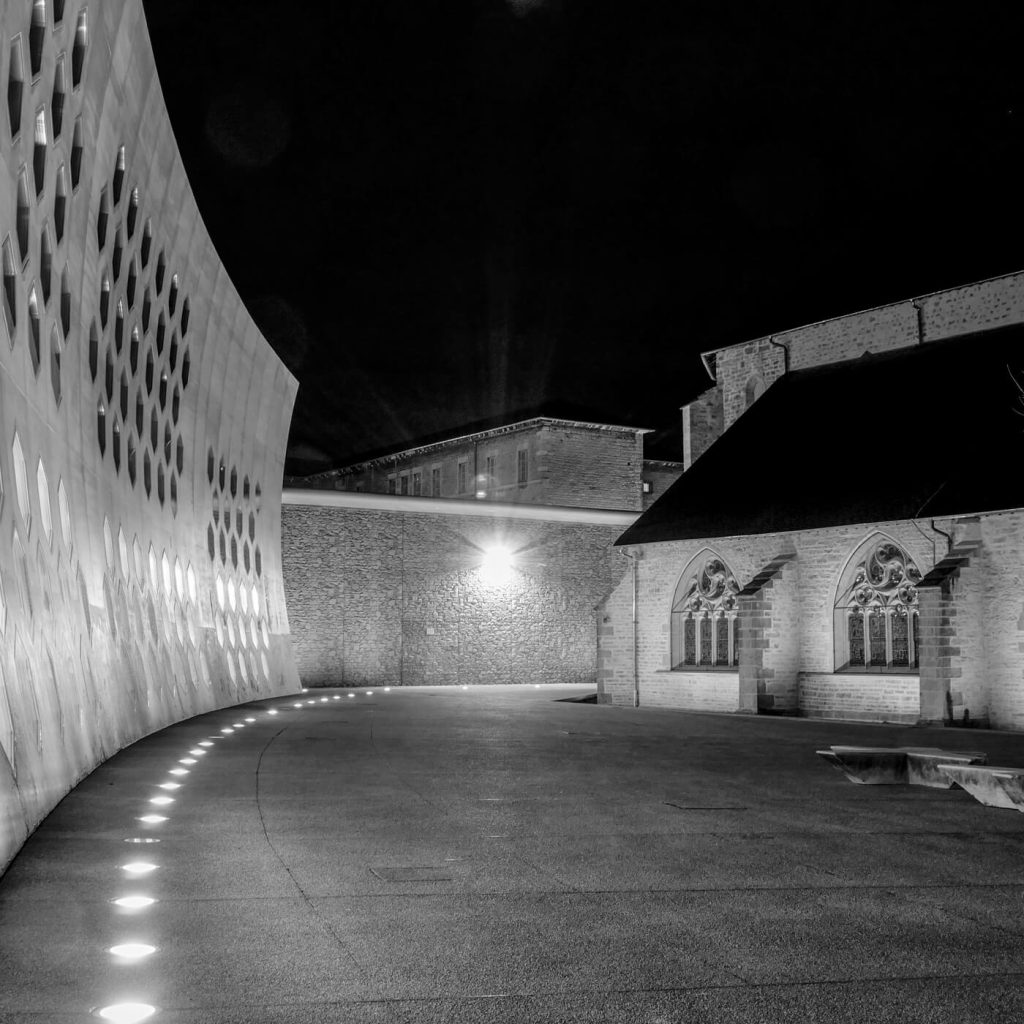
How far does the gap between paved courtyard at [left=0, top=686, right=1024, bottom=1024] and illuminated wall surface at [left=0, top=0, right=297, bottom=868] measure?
1079mm

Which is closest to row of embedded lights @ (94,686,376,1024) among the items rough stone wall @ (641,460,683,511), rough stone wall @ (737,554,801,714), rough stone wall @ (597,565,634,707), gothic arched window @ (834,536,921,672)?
rough stone wall @ (737,554,801,714)

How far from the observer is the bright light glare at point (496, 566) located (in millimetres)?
35562

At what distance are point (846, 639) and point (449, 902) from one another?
19468 mm

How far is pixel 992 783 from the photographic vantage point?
1031 centimetres

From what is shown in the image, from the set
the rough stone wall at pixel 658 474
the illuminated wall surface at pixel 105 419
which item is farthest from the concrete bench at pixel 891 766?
the rough stone wall at pixel 658 474

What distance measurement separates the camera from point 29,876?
22.0ft

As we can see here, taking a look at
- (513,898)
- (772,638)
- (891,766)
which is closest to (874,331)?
(772,638)

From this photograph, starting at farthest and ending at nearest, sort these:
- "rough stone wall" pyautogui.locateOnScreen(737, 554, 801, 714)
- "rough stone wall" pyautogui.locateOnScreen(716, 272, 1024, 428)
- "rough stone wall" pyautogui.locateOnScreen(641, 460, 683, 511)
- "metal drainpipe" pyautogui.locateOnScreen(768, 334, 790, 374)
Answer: "rough stone wall" pyautogui.locateOnScreen(641, 460, 683, 511)
"metal drainpipe" pyautogui.locateOnScreen(768, 334, 790, 374)
"rough stone wall" pyautogui.locateOnScreen(716, 272, 1024, 428)
"rough stone wall" pyautogui.locateOnScreen(737, 554, 801, 714)

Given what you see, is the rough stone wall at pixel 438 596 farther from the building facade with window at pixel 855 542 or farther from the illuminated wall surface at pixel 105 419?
the illuminated wall surface at pixel 105 419

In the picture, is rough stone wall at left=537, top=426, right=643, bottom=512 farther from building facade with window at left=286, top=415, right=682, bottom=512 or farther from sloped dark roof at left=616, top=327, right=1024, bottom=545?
sloped dark roof at left=616, top=327, right=1024, bottom=545

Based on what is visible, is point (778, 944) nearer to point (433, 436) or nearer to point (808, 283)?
point (808, 283)

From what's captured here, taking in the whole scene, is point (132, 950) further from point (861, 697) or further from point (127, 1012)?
point (861, 697)

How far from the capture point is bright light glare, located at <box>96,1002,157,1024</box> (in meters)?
4.26

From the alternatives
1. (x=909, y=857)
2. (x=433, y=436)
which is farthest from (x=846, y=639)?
(x=433, y=436)
